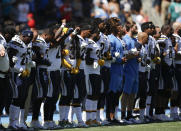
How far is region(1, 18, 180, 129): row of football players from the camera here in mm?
14469

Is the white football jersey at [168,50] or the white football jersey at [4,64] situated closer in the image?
the white football jersey at [4,64]

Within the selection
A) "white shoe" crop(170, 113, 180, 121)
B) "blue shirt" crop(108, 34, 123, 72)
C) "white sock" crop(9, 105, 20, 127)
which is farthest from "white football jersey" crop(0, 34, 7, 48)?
"white shoe" crop(170, 113, 180, 121)

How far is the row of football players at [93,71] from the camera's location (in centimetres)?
1447

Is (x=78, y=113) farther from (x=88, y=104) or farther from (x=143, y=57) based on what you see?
(x=143, y=57)

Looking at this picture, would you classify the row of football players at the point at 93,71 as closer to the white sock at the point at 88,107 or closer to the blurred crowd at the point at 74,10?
the white sock at the point at 88,107

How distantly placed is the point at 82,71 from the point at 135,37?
184 cm

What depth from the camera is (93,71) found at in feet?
50.5

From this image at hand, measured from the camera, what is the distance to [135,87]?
1623 centimetres

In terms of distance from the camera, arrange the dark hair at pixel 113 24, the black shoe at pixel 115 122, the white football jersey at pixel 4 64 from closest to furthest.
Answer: the white football jersey at pixel 4 64 → the black shoe at pixel 115 122 → the dark hair at pixel 113 24

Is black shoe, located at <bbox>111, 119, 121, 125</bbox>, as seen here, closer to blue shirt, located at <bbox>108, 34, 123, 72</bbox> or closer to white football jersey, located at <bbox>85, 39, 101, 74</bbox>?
blue shirt, located at <bbox>108, 34, 123, 72</bbox>

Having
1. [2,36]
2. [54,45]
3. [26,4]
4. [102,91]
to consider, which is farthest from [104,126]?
[26,4]

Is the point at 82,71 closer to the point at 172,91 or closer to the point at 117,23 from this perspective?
the point at 117,23

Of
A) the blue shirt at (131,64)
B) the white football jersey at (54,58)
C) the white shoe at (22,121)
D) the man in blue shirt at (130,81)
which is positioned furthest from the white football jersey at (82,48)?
the white shoe at (22,121)

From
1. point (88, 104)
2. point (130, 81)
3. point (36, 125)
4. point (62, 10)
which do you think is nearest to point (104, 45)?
point (130, 81)
